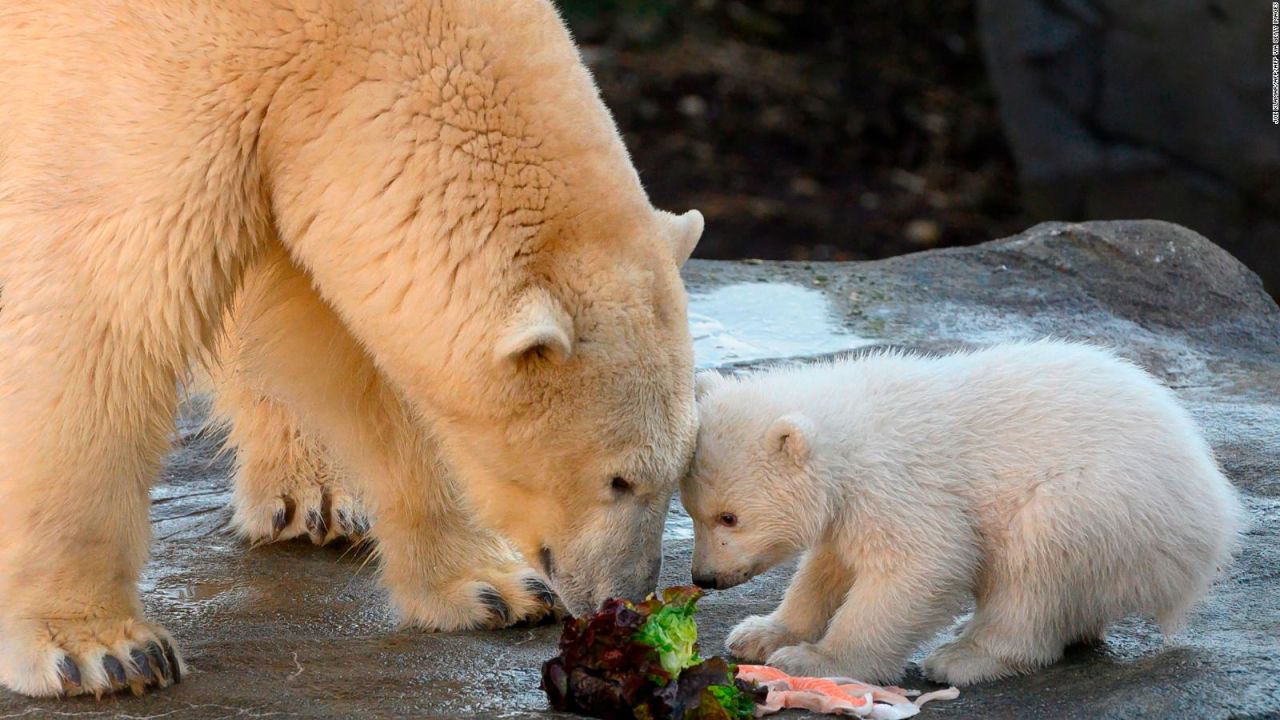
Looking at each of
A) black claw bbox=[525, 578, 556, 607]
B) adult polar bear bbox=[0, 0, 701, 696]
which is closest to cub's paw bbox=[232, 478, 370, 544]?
black claw bbox=[525, 578, 556, 607]

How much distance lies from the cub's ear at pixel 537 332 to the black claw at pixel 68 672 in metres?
1.07

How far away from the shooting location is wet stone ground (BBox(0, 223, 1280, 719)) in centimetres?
337

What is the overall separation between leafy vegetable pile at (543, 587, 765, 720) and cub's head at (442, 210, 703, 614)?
0.25 m

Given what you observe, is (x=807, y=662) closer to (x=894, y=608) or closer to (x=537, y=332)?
(x=894, y=608)

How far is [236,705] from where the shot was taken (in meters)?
3.36

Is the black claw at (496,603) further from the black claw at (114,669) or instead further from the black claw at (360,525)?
the black claw at (114,669)

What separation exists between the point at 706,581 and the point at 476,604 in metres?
0.68

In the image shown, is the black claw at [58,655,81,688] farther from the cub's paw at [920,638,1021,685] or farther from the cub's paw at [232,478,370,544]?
the cub's paw at [920,638,1021,685]

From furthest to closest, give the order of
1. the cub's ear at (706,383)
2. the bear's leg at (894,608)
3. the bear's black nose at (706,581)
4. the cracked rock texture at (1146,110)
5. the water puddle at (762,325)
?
the cracked rock texture at (1146,110) < the water puddle at (762,325) < the cub's ear at (706,383) < the bear's black nose at (706,581) < the bear's leg at (894,608)

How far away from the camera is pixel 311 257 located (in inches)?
137

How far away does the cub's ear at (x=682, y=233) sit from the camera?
11.9ft

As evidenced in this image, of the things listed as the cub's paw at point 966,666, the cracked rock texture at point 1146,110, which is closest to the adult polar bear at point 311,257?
the cub's paw at point 966,666

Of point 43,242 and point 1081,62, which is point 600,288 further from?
point 1081,62

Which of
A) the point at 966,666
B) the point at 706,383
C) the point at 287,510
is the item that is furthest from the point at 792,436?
the point at 287,510
